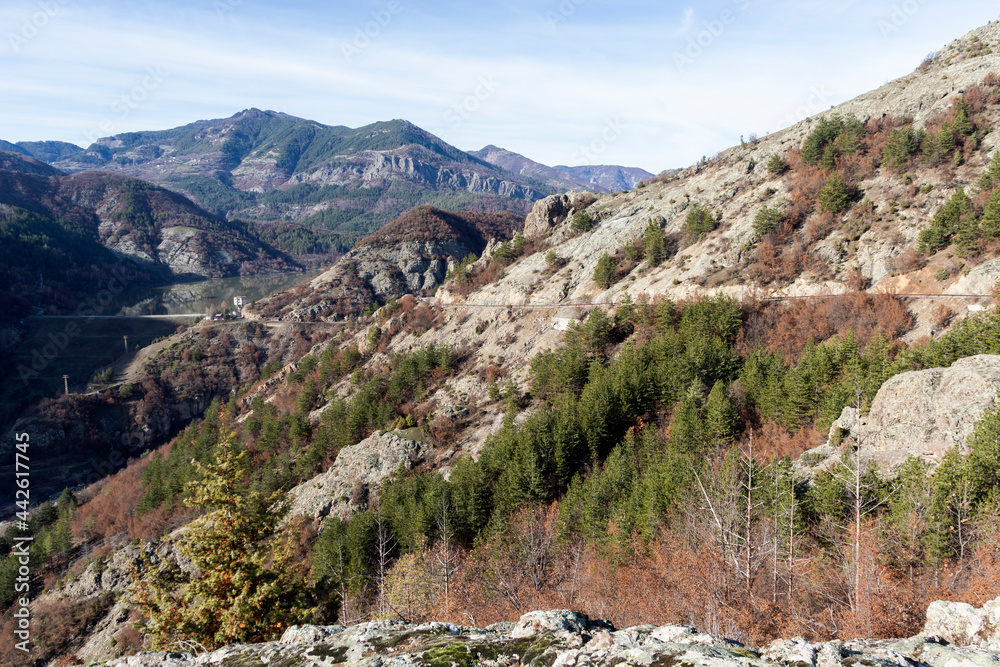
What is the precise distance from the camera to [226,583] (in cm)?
1230

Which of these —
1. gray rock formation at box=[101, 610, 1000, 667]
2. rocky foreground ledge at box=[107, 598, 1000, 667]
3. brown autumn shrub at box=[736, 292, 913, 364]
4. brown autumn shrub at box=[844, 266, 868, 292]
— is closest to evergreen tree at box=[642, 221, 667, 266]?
brown autumn shrub at box=[736, 292, 913, 364]

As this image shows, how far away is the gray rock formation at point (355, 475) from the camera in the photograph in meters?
44.5

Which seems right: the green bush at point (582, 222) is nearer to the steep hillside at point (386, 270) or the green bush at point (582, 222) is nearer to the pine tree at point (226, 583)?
the steep hillside at point (386, 270)

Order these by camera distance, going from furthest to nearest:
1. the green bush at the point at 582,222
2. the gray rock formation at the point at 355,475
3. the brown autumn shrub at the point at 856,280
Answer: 1. the green bush at the point at 582,222
2. the gray rock formation at the point at 355,475
3. the brown autumn shrub at the point at 856,280

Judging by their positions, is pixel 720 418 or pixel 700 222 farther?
pixel 700 222

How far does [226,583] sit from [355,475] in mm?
35170

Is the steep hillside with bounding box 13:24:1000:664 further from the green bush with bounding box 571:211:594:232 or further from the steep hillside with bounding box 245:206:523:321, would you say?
the steep hillside with bounding box 245:206:523:321

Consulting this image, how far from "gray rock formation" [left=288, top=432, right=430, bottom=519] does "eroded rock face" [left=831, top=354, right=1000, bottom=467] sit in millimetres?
35557

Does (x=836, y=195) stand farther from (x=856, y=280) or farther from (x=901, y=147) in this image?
(x=856, y=280)

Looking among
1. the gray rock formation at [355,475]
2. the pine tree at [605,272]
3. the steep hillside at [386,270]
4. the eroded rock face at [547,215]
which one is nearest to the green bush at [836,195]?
the pine tree at [605,272]

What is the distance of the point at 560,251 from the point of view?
70.9 metres

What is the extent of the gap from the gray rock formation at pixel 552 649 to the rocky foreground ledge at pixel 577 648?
0.01m

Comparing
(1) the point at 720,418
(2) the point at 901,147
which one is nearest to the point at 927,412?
(1) the point at 720,418

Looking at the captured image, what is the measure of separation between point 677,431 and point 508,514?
43.1 ft
